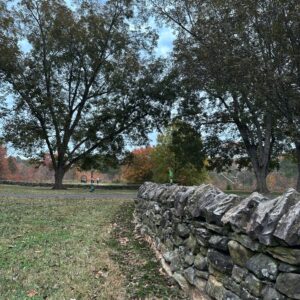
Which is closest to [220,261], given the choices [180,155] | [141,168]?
[180,155]

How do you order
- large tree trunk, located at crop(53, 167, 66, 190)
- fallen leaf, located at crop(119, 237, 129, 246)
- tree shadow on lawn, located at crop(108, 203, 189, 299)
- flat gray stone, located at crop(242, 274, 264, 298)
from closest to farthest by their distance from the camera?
flat gray stone, located at crop(242, 274, 264, 298)
tree shadow on lawn, located at crop(108, 203, 189, 299)
fallen leaf, located at crop(119, 237, 129, 246)
large tree trunk, located at crop(53, 167, 66, 190)

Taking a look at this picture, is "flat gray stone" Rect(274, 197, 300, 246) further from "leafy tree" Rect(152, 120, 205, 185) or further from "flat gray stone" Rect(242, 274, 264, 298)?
"leafy tree" Rect(152, 120, 205, 185)

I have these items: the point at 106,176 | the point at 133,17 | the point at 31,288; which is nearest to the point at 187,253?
the point at 31,288

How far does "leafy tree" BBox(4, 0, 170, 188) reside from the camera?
95.3 feet

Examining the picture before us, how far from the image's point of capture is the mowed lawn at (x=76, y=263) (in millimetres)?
4676

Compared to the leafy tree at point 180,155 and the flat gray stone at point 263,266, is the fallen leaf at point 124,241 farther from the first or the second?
the leafy tree at point 180,155

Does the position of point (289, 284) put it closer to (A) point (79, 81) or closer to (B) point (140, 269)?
(B) point (140, 269)

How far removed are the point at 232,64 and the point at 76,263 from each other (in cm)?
1418

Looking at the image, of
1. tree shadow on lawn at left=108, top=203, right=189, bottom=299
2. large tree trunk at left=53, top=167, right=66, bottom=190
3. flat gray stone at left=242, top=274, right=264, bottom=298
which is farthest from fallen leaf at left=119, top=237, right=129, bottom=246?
large tree trunk at left=53, top=167, right=66, bottom=190

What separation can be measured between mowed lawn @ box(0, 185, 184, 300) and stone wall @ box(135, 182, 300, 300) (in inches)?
20.3

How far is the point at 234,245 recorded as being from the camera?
3.58m

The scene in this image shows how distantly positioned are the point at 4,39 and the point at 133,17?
944 centimetres

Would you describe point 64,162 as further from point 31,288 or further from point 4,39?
point 31,288

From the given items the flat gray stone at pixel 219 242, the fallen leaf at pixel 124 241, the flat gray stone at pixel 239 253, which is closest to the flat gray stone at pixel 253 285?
the flat gray stone at pixel 239 253
